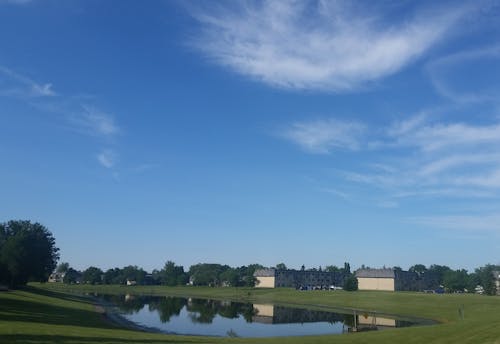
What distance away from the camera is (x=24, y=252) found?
115 metres

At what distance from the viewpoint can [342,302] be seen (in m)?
127

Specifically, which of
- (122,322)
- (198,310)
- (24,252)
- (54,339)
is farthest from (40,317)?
(24,252)

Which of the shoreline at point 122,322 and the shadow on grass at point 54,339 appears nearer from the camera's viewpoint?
the shadow on grass at point 54,339

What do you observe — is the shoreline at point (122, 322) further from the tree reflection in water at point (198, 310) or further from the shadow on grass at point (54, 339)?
the shadow on grass at point (54, 339)

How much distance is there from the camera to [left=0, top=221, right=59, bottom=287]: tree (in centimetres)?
11188

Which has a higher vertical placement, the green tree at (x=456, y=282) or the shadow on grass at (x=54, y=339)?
the green tree at (x=456, y=282)

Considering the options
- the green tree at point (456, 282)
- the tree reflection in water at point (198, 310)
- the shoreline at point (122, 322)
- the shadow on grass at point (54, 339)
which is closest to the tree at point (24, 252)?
the tree reflection in water at point (198, 310)

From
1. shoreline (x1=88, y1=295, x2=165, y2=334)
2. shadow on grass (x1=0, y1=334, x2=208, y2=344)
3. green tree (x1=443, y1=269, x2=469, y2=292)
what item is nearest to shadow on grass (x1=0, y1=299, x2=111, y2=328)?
shoreline (x1=88, y1=295, x2=165, y2=334)

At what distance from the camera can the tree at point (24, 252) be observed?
11188cm

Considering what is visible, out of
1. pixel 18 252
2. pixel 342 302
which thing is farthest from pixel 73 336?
pixel 342 302

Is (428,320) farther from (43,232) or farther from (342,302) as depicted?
(43,232)

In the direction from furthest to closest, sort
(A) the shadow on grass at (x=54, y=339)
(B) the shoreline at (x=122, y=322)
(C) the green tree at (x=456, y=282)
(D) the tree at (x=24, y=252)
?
(C) the green tree at (x=456, y=282)
(D) the tree at (x=24, y=252)
(B) the shoreline at (x=122, y=322)
(A) the shadow on grass at (x=54, y=339)

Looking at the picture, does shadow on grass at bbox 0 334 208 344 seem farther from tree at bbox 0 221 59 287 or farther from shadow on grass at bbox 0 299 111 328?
tree at bbox 0 221 59 287

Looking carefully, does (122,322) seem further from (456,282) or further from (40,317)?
(456,282)
